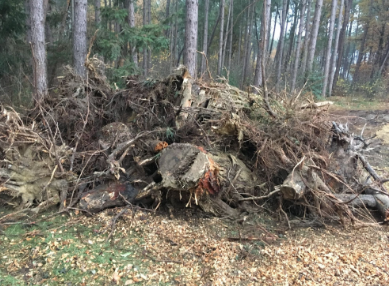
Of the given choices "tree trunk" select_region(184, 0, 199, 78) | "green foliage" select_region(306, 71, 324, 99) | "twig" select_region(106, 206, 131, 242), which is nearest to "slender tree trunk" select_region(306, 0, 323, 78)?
"green foliage" select_region(306, 71, 324, 99)

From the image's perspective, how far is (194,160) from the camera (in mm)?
3408

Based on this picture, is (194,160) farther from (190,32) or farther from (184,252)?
(190,32)

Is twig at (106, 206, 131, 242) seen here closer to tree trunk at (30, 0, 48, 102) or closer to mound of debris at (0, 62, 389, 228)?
mound of debris at (0, 62, 389, 228)

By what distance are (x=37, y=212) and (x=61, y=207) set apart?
28cm

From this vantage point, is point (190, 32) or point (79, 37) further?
point (79, 37)

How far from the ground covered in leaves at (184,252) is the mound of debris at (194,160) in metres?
0.27

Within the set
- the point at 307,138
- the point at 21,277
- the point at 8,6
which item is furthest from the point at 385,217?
the point at 8,6

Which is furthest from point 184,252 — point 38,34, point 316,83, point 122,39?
point 316,83

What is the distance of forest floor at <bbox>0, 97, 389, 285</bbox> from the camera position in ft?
8.53

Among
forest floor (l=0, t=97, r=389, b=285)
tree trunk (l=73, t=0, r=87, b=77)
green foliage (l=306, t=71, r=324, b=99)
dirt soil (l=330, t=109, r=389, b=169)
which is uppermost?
tree trunk (l=73, t=0, r=87, b=77)

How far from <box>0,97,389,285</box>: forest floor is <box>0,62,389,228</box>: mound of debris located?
0.27 metres

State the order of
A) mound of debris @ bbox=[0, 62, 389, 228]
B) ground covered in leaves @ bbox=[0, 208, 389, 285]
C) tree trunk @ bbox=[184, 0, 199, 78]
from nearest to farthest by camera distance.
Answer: ground covered in leaves @ bbox=[0, 208, 389, 285]
mound of debris @ bbox=[0, 62, 389, 228]
tree trunk @ bbox=[184, 0, 199, 78]

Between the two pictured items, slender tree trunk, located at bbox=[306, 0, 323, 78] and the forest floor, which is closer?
the forest floor

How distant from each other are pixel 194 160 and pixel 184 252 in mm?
1069
